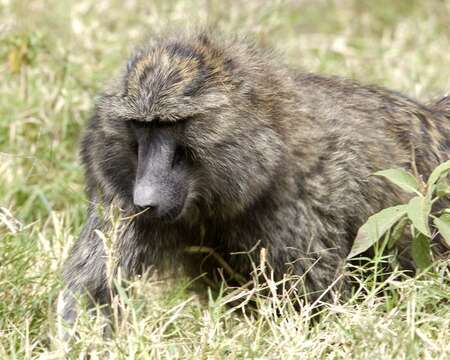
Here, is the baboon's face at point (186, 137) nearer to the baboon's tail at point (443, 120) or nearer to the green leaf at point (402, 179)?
the green leaf at point (402, 179)

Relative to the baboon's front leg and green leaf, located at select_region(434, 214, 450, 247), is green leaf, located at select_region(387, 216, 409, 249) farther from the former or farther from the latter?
the baboon's front leg

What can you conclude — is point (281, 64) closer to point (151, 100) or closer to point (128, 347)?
point (151, 100)

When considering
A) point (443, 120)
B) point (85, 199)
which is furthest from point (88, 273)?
point (443, 120)

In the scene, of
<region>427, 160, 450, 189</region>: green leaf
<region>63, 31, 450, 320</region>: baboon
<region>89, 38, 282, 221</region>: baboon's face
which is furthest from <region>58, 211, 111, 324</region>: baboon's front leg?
<region>427, 160, 450, 189</region>: green leaf

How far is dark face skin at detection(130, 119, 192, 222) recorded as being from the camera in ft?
12.8

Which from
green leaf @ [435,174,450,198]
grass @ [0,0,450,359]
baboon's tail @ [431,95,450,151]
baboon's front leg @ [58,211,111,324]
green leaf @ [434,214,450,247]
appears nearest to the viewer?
grass @ [0,0,450,359]

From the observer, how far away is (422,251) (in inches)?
161

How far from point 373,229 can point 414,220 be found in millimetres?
154

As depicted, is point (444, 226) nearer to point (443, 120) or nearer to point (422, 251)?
point (422, 251)

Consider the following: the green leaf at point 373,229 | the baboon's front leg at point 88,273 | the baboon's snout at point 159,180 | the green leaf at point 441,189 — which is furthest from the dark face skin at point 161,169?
the green leaf at point 441,189

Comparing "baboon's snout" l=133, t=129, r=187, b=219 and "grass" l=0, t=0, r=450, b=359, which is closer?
"grass" l=0, t=0, r=450, b=359

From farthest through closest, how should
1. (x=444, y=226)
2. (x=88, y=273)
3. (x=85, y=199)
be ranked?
1. (x=85, y=199)
2. (x=88, y=273)
3. (x=444, y=226)

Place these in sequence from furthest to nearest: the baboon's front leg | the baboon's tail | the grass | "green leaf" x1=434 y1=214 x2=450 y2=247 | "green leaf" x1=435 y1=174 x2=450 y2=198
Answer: the baboon's tail
the baboon's front leg
"green leaf" x1=435 y1=174 x2=450 y2=198
"green leaf" x1=434 y1=214 x2=450 y2=247
the grass

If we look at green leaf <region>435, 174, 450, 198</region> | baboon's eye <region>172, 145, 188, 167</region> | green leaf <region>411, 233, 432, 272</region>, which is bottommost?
green leaf <region>411, 233, 432, 272</region>
